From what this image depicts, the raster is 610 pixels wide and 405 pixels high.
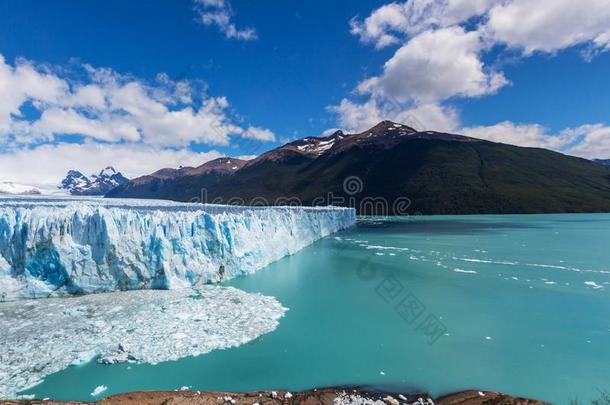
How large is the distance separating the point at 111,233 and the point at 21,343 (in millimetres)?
6504

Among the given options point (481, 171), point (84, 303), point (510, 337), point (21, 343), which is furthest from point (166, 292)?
point (481, 171)

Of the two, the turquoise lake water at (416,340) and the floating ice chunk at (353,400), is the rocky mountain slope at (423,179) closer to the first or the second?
the turquoise lake water at (416,340)

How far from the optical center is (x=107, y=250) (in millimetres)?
14883

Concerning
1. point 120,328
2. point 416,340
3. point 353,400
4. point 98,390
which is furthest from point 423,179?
point 98,390

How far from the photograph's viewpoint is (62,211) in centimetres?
1484

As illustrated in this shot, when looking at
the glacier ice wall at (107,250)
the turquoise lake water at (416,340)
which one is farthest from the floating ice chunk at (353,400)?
the glacier ice wall at (107,250)

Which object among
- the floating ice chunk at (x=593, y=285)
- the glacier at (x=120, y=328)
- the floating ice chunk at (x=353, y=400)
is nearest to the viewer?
the floating ice chunk at (x=353, y=400)

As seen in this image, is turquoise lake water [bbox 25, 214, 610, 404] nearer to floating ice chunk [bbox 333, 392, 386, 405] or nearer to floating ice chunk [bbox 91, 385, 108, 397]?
floating ice chunk [bbox 91, 385, 108, 397]

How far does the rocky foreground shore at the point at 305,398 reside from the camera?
6.65m

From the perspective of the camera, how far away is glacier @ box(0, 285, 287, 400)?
8.35 metres

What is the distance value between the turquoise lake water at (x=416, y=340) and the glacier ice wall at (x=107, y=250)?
2342 mm

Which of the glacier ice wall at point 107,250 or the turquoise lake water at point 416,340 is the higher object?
the glacier ice wall at point 107,250

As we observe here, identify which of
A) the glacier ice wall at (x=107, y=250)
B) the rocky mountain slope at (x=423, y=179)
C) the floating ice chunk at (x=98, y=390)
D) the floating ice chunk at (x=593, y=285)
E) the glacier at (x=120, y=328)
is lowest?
the floating ice chunk at (x=98, y=390)

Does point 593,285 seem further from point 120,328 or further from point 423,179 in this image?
Answer: point 423,179
